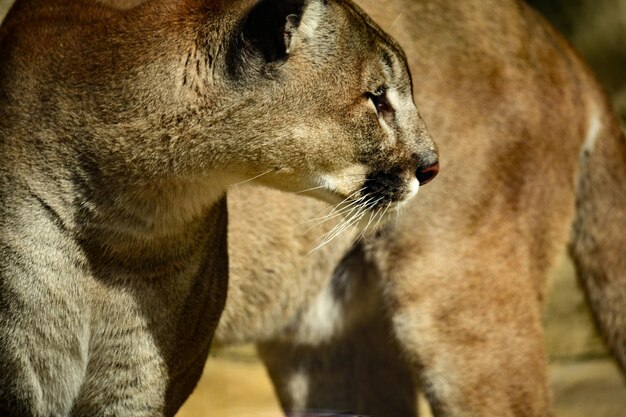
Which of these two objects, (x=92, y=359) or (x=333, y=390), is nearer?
(x=92, y=359)

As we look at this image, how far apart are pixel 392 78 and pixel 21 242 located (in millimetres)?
898

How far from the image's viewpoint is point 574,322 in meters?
5.21

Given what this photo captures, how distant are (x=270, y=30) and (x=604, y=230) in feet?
5.50

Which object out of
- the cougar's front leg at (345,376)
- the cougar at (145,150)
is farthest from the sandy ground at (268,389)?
the cougar at (145,150)

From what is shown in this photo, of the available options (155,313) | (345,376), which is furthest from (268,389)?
(155,313)

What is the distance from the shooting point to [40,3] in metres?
2.67

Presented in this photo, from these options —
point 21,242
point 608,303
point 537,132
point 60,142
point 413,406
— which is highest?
point 60,142

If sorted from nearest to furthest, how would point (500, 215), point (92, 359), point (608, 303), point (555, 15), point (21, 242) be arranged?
point (21, 242)
point (92, 359)
point (500, 215)
point (608, 303)
point (555, 15)

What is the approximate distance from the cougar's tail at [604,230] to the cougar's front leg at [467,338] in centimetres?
46

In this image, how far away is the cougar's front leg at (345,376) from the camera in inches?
149

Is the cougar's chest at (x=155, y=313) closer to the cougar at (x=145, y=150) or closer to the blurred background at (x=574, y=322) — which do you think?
the cougar at (x=145, y=150)

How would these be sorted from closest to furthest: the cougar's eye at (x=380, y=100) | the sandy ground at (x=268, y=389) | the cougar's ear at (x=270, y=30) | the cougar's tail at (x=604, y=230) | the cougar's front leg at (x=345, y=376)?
the cougar's ear at (x=270, y=30)
the cougar's eye at (x=380, y=100)
the cougar's tail at (x=604, y=230)
the cougar's front leg at (x=345, y=376)
the sandy ground at (x=268, y=389)

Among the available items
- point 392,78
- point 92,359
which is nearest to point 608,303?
point 392,78

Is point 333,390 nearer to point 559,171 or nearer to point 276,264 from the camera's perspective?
point 276,264
